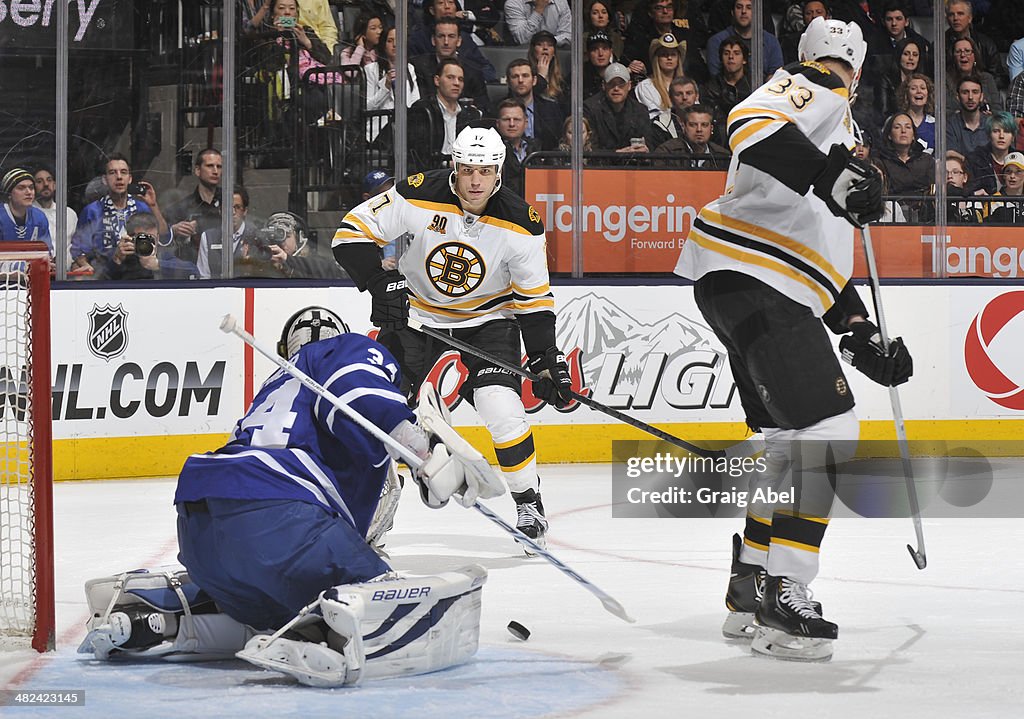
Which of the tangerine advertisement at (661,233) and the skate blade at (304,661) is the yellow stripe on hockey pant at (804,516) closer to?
the skate blade at (304,661)

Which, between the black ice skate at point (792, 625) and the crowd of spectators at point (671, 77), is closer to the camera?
the black ice skate at point (792, 625)

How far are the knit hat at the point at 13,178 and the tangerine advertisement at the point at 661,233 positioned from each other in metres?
2.23

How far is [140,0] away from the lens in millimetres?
6648

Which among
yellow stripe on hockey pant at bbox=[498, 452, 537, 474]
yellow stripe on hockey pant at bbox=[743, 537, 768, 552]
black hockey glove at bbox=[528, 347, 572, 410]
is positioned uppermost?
black hockey glove at bbox=[528, 347, 572, 410]

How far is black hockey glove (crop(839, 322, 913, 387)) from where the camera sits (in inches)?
123

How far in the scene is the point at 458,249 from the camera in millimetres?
4555

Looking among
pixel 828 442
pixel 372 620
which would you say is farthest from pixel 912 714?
pixel 372 620

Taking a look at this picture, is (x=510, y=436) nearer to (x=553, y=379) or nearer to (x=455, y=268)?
(x=553, y=379)

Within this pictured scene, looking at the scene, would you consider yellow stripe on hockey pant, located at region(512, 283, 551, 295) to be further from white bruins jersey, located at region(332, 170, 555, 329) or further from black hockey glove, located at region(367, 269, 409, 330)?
black hockey glove, located at region(367, 269, 409, 330)

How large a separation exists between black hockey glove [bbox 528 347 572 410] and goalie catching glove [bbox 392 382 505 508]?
1.66 meters

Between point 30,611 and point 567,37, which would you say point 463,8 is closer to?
point 567,37

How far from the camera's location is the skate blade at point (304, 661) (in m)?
2.63

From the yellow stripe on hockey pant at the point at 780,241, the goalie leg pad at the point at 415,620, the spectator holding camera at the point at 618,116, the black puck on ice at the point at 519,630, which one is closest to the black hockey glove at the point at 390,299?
the yellow stripe on hockey pant at the point at 780,241

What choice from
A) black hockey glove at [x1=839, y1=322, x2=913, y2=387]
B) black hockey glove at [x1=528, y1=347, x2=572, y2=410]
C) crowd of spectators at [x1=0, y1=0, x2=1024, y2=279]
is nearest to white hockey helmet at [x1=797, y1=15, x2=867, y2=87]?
black hockey glove at [x1=839, y1=322, x2=913, y2=387]
